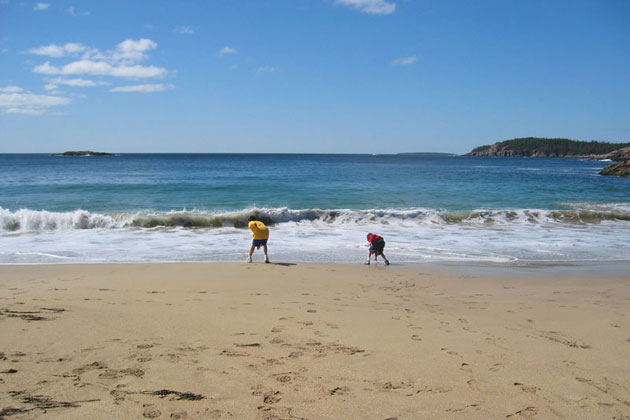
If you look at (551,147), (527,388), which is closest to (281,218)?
(527,388)

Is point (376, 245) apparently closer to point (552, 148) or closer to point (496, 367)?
point (496, 367)

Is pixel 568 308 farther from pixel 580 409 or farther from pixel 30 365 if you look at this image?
pixel 30 365

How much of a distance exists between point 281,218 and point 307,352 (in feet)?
51.1

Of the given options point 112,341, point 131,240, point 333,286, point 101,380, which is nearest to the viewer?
point 101,380

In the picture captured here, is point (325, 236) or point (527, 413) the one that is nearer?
point (527, 413)

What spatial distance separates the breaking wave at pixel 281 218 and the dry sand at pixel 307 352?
9.82 meters

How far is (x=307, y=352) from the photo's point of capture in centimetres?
454

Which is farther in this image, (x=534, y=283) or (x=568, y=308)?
(x=534, y=283)

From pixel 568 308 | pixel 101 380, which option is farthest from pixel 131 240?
pixel 568 308

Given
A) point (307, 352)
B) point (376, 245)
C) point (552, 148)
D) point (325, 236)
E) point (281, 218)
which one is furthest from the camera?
point (552, 148)

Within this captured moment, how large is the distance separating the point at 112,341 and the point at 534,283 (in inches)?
316

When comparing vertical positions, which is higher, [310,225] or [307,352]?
[307,352]

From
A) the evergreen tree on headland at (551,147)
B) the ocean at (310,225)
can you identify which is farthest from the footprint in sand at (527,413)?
the evergreen tree on headland at (551,147)

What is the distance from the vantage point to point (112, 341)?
4.61 meters
